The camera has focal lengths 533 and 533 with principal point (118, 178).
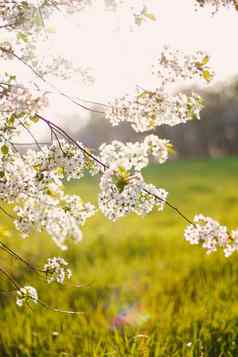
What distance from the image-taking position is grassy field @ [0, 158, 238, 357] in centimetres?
476

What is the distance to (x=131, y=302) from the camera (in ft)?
20.0

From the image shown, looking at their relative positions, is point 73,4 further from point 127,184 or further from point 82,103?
point 127,184

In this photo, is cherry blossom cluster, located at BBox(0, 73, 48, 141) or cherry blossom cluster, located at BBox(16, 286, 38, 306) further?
cherry blossom cluster, located at BBox(16, 286, 38, 306)

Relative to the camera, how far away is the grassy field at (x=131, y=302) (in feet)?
15.6

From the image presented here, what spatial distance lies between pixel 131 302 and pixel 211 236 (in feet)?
10.4

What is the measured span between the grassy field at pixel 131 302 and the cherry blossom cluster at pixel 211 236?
1.13 metres

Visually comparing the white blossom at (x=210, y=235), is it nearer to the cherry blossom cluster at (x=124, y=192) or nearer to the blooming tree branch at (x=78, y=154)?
the blooming tree branch at (x=78, y=154)

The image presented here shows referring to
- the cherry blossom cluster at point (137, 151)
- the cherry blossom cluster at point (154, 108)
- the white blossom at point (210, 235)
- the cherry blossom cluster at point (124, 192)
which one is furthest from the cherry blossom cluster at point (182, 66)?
the white blossom at point (210, 235)

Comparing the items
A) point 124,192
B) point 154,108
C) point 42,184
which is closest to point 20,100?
point 42,184

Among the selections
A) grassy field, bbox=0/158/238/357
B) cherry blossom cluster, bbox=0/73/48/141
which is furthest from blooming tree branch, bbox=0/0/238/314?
grassy field, bbox=0/158/238/357

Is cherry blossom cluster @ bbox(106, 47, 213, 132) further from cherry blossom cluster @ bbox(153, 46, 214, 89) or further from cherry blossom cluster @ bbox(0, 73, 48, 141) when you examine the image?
cherry blossom cluster @ bbox(0, 73, 48, 141)

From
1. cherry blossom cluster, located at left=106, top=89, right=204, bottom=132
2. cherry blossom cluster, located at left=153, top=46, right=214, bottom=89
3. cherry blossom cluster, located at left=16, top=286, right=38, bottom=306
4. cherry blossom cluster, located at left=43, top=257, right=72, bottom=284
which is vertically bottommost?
cherry blossom cluster, located at left=16, top=286, right=38, bottom=306

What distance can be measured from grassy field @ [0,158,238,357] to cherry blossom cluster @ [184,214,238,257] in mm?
1128

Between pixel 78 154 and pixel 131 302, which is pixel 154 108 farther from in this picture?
pixel 131 302
